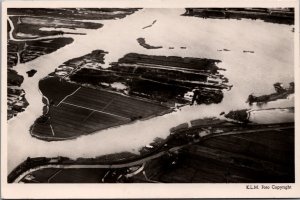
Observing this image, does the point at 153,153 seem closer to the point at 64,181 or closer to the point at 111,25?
the point at 64,181

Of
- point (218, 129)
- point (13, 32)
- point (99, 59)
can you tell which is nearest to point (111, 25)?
point (99, 59)

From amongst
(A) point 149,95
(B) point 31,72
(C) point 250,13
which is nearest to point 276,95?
(C) point 250,13

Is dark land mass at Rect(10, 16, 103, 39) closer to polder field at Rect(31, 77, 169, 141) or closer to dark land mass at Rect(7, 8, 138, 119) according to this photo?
dark land mass at Rect(7, 8, 138, 119)

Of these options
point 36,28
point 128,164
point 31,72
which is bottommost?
point 128,164

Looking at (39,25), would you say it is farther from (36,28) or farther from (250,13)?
(250,13)

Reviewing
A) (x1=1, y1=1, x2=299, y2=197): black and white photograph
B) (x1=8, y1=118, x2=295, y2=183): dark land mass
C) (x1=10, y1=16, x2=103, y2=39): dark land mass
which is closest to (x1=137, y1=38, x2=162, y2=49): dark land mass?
(x1=1, y1=1, x2=299, y2=197): black and white photograph

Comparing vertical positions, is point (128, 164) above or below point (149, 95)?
below
